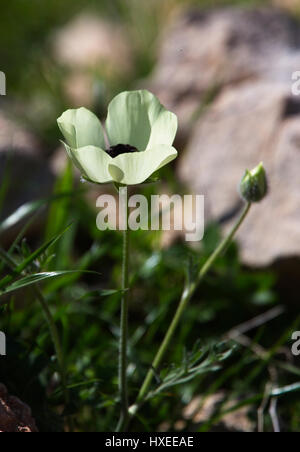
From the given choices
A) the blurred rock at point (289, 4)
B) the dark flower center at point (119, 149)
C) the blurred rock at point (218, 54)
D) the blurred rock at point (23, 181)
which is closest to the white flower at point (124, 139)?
the dark flower center at point (119, 149)

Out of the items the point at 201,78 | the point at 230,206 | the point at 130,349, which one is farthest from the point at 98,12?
the point at 130,349

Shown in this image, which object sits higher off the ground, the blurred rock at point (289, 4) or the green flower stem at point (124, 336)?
the blurred rock at point (289, 4)

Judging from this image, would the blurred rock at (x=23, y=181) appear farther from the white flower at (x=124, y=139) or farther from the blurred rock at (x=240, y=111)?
the white flower at (x=124, y=139)

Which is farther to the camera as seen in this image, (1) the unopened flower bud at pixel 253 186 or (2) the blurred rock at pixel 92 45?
(2) the blurred rock at pixel 92 45

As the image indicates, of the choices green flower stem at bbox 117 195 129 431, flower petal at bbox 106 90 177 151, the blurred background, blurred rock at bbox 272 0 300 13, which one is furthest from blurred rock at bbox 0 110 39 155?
blurred rock at bbox 272 0 300 13

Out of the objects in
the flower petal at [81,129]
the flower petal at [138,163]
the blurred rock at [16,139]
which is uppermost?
the blurred rock at [16,139]

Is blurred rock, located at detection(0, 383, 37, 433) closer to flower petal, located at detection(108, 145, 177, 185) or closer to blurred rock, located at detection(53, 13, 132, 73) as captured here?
flower petal, located at detection(108, 145, 177, 185)
